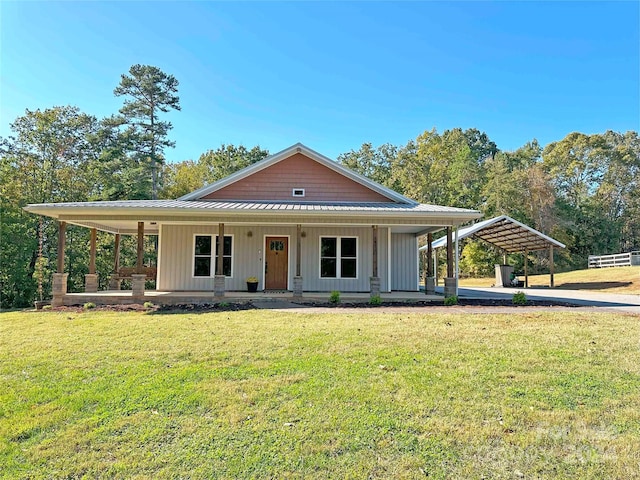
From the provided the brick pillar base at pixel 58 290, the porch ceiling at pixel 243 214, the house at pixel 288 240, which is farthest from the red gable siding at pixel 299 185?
the brick pillar base at pixel 58 290

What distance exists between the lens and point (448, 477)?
250cm

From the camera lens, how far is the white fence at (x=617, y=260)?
25.5 meters

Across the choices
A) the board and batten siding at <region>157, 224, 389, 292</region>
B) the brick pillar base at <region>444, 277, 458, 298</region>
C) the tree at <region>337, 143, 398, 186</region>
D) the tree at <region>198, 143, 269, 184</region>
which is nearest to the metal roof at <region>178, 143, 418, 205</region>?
the board and batten siding at <region>157, 224, 389, 292</region>

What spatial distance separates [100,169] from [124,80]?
25.8ft

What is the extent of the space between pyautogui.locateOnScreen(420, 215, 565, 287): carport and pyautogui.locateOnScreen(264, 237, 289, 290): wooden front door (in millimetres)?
7819

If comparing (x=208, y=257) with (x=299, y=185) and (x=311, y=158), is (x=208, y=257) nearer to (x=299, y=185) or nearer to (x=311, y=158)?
(x=299, y=185)


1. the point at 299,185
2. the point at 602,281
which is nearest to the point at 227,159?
the point at 299,185

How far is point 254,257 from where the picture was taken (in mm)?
13367

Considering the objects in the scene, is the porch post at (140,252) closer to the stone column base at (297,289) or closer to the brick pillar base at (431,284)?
the stone column base at (297,289)

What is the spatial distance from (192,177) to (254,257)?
20670 millimetres

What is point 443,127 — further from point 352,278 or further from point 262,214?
point 262,214

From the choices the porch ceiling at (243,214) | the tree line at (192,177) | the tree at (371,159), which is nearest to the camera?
the porch ceiling at (243,214)

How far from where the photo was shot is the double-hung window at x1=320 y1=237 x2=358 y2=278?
13.5 meters

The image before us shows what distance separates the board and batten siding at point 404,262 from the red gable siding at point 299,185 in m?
1.77
